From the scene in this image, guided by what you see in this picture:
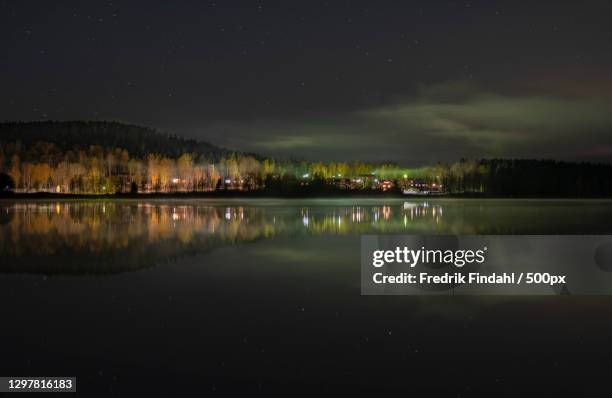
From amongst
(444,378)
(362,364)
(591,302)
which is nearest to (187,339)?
(362,364)

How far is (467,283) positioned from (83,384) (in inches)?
388

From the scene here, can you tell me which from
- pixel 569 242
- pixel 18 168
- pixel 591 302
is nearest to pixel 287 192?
pixel 18 168

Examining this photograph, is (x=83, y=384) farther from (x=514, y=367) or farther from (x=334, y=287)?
(x=334, y=287)

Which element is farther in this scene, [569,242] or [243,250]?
[569,242]

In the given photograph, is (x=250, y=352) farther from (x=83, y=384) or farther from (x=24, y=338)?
(x=24, y=338)

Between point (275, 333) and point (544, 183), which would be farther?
point (544, 183)

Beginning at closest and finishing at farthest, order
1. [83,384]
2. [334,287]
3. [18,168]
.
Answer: [83,384] → [334,287] → [18,168]

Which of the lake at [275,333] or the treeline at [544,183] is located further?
the treeline at [544,183]

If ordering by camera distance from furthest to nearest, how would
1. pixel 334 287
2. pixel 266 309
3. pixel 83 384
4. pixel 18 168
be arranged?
pixel 18 168 → pixel 334 287 → pixel 266 309 → pixel 83 384

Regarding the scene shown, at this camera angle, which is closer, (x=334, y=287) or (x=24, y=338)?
(x=24, y=338)

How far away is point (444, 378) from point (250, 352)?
9.96 ft

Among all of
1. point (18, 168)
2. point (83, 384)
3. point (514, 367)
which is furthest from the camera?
point (18, 168)

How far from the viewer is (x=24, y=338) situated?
10742 mm

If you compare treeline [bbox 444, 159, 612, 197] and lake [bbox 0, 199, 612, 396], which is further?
treeline [bbox 444, 159, 612, 197]
